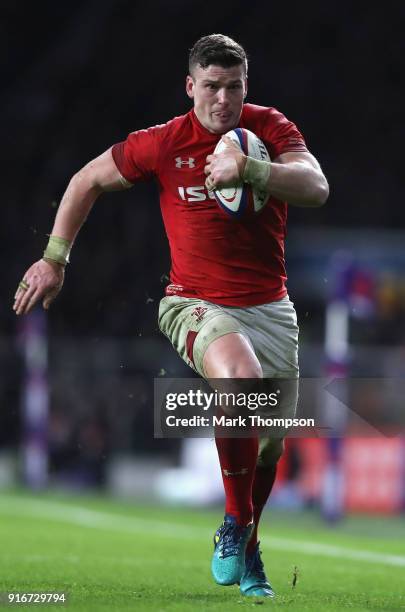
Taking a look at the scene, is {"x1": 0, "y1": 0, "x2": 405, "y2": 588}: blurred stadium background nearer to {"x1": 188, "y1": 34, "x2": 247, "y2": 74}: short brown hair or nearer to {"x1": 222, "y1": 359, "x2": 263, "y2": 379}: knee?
{"x1": 188, "y1": 34, "x2": 247, "y2": 74}: short brown hair

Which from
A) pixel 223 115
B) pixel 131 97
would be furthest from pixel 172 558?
pixel 131 97

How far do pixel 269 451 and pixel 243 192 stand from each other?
1314 mm

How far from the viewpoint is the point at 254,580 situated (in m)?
6.34

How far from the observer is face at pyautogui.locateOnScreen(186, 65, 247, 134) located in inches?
245

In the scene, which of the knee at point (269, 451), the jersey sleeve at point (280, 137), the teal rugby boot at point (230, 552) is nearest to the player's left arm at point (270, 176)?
the jersey sleeve at point (280, 137)

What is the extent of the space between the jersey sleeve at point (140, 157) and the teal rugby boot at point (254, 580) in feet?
6.00

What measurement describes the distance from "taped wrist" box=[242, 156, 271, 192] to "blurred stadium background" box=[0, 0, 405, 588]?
1389cm

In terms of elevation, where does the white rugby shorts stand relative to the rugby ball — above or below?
below

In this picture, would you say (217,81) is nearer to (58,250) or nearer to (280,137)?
(280,137)

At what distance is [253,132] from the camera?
254 inches

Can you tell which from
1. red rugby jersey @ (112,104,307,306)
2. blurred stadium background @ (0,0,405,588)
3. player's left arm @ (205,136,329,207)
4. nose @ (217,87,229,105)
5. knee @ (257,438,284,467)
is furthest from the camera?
blurred stadium background @ (0,0,405,588)

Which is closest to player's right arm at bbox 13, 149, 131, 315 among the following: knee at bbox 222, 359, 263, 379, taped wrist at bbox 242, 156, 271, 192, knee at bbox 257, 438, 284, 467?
taped wrist at bbox 242, 156, 271, 192

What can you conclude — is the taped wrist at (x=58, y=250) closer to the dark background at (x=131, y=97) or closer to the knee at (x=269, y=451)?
the knee at (x=269, y=451)

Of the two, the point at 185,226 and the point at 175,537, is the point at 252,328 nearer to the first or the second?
the point at 185,226
